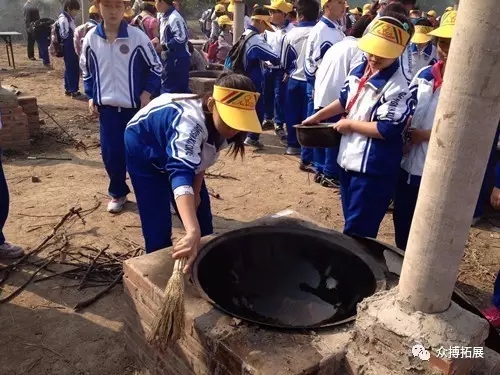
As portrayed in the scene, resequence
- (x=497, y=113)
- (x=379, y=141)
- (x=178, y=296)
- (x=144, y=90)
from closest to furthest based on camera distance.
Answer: (x=497, y=113) < (x=178, y=296) < (x=379, y=141) < (x=144, y=90)

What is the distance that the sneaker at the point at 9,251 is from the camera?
398 centimetres

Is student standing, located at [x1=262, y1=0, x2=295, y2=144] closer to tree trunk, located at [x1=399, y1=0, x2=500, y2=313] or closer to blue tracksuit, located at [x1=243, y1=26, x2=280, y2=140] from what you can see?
blue tracksuit, located at [x1=243, y1=26, x2=280, y2=140]

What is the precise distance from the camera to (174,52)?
309 inches

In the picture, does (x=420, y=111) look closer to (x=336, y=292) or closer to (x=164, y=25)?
(x=336, y=292)

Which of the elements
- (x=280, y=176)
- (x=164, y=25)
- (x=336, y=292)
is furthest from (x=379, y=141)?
(x=164, y=25)

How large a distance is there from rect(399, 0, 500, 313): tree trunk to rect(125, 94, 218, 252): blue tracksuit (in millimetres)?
1163

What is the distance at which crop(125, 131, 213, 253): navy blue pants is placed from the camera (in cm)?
302

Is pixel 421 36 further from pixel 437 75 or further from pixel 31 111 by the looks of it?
pixel 31 111

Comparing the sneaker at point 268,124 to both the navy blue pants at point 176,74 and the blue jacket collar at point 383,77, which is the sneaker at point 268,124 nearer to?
the navy blue pants at point 176,74

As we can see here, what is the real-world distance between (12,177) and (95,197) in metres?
1.16

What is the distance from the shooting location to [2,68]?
490 inches

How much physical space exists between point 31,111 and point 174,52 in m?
2.38

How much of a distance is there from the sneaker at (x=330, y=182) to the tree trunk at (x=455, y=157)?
12.5 feet

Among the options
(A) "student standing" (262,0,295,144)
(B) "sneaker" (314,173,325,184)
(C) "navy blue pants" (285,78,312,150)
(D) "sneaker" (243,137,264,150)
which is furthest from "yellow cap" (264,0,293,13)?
(B) "sneaker" (314,173,325,184)
